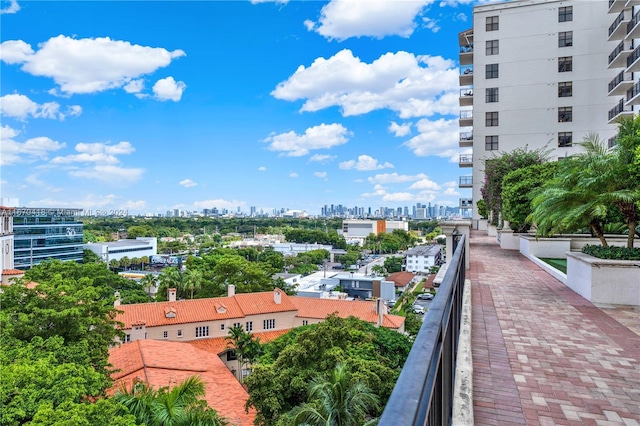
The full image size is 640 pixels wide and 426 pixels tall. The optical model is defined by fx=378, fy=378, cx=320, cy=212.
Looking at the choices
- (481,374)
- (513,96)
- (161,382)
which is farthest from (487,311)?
(513,96)

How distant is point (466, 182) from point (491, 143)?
13.1 ft

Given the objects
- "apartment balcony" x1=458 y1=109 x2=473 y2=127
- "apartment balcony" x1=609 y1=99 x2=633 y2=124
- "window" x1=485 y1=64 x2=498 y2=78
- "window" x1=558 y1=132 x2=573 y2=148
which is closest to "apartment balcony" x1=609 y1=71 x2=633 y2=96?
"apartment balcony" x1=609 y1=99 x2=633 y2=124

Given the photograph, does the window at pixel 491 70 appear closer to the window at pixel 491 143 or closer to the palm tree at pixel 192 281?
the window at pixel 491 143

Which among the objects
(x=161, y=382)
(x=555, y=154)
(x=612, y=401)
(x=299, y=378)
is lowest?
(x=161, y=382)

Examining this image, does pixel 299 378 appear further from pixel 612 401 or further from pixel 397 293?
pixel 397 293

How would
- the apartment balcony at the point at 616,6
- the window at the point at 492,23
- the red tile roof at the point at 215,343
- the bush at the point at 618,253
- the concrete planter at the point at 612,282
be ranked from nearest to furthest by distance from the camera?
the concrete planter at the point at 612,282
the bush at the point at 618,253
the apartment balcony at the point at 616,6
the red tile roof at the point at 215,343
the window at the point at 492,23

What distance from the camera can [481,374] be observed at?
3.94 m

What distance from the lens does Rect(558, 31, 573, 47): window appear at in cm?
2727

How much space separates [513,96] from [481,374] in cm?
2961

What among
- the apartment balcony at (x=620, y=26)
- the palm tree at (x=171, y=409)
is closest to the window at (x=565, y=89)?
the apartment balcony at (x=620, y=26)

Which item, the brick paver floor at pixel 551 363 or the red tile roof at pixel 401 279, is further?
the red tile roof at pixel 401 279

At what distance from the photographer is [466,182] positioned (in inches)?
1259

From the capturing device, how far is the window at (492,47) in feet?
94.7

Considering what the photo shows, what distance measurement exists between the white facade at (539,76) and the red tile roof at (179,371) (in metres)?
21.1
